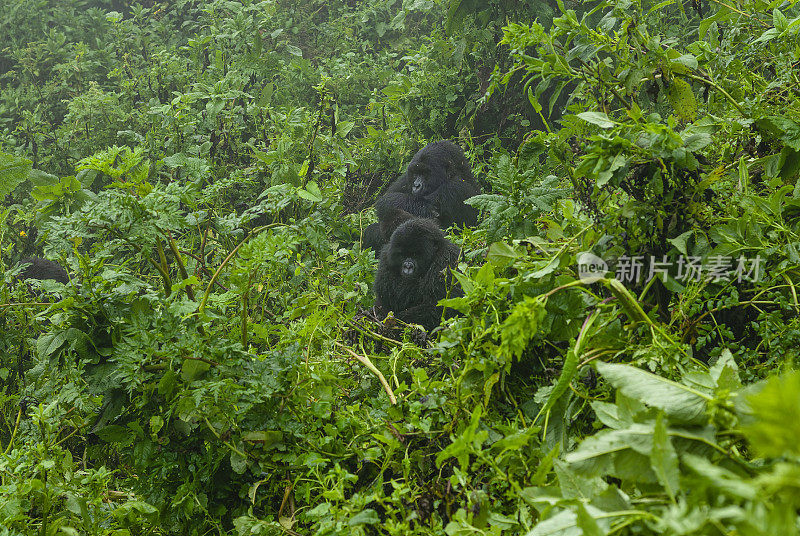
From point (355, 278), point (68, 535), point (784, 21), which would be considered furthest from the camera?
point (355, 278)

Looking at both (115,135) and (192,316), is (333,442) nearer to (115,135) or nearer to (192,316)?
(192,316)

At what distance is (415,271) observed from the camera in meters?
2.68

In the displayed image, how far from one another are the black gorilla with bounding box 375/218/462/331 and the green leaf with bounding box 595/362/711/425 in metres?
1.81

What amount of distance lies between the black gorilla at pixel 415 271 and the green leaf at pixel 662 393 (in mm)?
1810

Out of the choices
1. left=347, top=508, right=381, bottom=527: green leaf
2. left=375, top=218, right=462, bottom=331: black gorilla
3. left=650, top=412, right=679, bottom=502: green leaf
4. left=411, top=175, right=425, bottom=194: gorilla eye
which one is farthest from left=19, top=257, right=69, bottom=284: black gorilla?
left=650, top=412, right=679, bottom=502: green leaf

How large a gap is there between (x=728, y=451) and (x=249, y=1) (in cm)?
481

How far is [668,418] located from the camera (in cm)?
70

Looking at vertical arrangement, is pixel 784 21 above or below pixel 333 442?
above

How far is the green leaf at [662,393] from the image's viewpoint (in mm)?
700

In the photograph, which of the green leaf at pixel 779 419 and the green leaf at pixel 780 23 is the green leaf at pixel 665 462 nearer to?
the green leaf at pixel 779 419

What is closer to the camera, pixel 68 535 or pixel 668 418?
pixel 668 418

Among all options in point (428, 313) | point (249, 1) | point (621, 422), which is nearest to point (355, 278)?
point (428, 313)

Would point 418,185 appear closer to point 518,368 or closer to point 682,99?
point 682,99

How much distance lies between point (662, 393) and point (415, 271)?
6.45 ft
